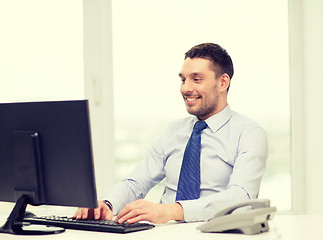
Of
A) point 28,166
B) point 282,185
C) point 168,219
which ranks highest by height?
point 28,166

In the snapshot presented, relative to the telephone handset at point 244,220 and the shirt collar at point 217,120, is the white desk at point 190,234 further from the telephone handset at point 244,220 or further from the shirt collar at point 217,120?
the shirt collar at point 217,120

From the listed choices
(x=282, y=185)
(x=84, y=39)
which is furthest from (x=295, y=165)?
(x=84, y=39)

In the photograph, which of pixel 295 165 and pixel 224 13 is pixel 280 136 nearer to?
pixel 295 165

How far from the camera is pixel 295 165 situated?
3520 mm

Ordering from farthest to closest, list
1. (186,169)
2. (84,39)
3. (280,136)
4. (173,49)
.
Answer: (280,136)
(173,49)
(84,39)
(186,169)

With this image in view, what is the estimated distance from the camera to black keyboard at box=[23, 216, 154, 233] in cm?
151

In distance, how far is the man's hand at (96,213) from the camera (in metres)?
1.70

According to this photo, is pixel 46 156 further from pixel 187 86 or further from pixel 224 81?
pixel 224 81

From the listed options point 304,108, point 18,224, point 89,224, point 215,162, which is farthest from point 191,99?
point 304,108

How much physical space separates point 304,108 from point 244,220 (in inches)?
91.5

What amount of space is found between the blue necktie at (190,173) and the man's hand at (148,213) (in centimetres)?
37

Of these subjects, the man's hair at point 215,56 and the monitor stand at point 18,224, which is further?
the man's hair at point 215,56

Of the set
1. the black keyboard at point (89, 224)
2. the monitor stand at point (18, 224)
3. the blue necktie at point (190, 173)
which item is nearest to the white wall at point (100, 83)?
the blue necktie at point (190, 173)

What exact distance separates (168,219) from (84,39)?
168 centimetres
